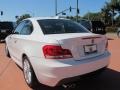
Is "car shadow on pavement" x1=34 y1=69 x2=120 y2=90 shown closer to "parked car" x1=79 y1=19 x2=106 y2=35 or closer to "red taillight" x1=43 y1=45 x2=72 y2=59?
"red taillight" x1=43 y1=45 x2=72 y2=59

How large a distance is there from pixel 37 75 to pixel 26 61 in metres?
0.83

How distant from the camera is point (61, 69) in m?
5.02

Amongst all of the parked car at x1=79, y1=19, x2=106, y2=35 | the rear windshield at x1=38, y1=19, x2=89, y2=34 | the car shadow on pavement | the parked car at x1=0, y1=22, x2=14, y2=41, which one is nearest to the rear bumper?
the car shadow on pavement

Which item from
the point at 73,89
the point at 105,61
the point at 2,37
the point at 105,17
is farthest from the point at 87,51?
the point at 105,17

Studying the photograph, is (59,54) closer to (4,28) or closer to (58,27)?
(58,27)

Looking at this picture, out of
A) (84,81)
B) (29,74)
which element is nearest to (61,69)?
(29,74)

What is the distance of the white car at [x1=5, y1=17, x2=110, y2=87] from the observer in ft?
16.7

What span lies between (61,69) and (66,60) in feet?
0.67

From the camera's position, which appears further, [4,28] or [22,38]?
[4,28]

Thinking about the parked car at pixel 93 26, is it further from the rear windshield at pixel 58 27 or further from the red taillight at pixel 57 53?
the red taillight at pixel 57 53

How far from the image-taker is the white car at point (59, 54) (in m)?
5.09

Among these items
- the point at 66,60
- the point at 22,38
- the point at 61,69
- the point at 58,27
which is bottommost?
the point at 61,69

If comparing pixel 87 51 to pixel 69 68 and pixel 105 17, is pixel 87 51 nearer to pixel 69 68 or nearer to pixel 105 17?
pixel 69 68

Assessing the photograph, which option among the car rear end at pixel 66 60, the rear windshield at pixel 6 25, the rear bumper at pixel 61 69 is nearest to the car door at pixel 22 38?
the car rear end at pixel 66 60
